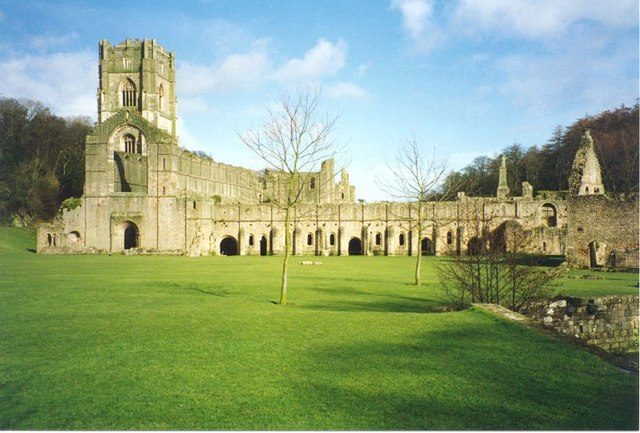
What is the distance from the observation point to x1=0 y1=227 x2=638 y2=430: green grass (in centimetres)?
611

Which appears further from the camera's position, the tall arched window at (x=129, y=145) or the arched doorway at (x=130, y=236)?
the tall arched window at (x=129, y=145)

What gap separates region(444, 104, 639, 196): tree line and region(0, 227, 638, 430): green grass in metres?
24.3

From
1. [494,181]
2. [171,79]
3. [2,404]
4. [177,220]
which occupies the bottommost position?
[2,404]

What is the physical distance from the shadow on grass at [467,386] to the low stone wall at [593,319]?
3974 mm

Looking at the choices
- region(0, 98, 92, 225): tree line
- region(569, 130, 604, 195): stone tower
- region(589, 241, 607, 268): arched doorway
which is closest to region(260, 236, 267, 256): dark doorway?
region(0, 98, 92, 225): tree line

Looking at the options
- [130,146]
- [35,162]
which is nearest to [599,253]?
[130,146]

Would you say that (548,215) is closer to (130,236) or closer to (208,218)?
(208,218)

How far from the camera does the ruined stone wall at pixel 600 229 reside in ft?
95.4

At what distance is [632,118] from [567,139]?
9532 mm

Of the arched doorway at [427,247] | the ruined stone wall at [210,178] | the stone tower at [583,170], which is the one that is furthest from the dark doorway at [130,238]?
the stone tower at [583,170]

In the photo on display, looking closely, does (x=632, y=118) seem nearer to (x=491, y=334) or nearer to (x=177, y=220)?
(x=177, y=220)

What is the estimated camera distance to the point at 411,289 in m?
19.3

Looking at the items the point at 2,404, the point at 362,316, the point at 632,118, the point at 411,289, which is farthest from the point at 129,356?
the point at 632,118

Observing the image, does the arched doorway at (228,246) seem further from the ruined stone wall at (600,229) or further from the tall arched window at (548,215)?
the ruined stone wall at (600,229)
